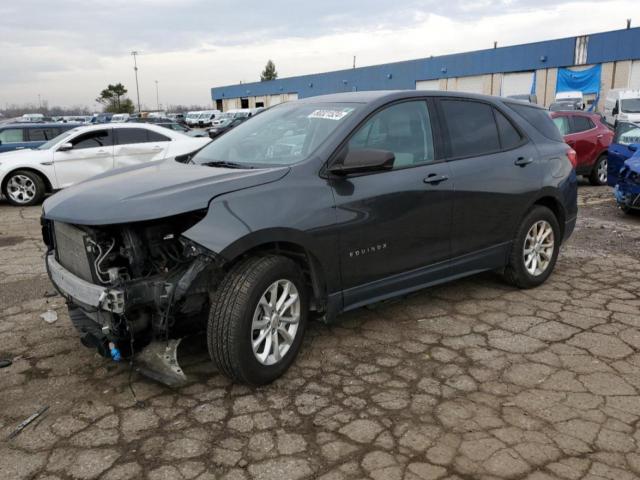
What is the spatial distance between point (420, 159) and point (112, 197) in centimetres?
216

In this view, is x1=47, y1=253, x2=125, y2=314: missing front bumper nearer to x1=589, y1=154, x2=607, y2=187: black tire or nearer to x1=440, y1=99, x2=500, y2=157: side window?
x1=440, y1=99, x2=500, y2=157: side window

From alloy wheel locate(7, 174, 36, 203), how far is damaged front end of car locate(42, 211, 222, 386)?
847 centimetres

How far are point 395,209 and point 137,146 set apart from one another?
28.5ft

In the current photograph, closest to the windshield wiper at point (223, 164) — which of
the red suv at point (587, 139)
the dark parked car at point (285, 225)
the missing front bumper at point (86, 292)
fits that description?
the dark parked car at point (285, 225)

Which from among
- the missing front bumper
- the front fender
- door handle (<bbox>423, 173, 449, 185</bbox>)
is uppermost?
door handle (<bbox>423, 173, 449, 185</bbox>)

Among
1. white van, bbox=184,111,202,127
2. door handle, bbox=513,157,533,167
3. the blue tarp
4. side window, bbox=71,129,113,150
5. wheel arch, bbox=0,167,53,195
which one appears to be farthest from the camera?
white van, bbox=184,111,202,127

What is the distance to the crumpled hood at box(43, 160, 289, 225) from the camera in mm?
3027

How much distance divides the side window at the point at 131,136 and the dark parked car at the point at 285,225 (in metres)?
7.31

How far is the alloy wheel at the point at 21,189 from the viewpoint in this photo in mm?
10727

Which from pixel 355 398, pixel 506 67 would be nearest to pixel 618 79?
pixel 506 67

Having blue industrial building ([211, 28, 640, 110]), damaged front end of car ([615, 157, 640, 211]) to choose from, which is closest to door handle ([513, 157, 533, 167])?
damaged front end of car ([615, 157, 640, 211])

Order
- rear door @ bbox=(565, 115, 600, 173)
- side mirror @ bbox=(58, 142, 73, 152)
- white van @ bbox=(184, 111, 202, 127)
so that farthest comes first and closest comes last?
white van @ bbox=(184, 111, 202, 127), rear door @ bbox=(565, 115, 600, 173), side mirror @ bbox=(58, 142, 73, 152)

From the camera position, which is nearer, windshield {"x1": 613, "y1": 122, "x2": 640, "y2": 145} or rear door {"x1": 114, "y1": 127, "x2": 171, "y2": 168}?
windshield {"x1": 613, "y1": 122, "x2": 640, "y2": 145}

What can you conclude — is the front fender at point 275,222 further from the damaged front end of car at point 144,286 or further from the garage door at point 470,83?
the garage door at point 470,83
